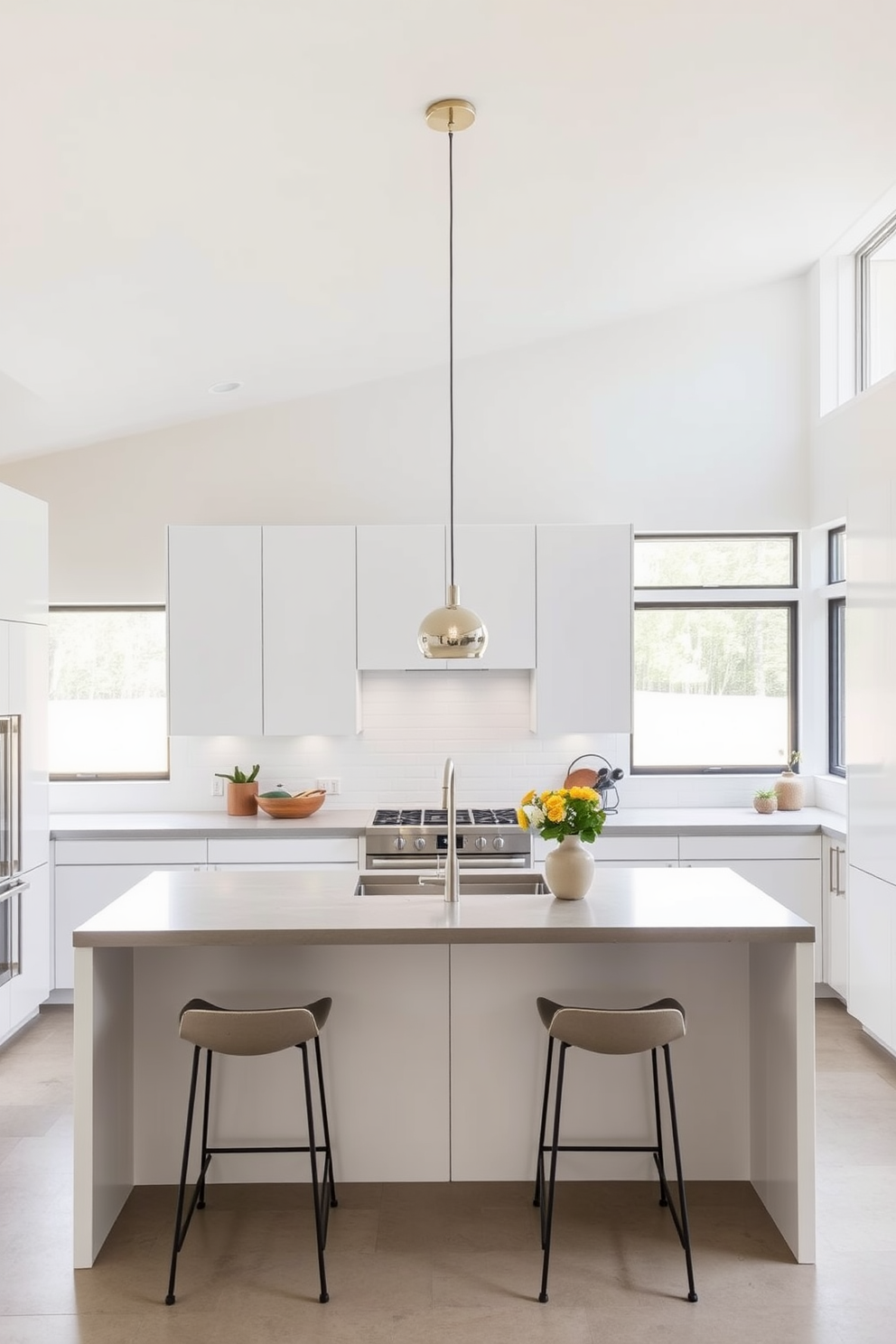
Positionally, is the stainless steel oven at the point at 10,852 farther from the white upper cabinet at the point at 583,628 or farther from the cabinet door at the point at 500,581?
the white upper cabinet at the point at 583,628

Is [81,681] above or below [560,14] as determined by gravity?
below

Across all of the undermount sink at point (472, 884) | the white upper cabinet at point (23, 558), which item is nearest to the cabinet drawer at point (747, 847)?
the undermount sink at point (472, 884)

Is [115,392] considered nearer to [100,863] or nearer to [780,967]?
[100,863]

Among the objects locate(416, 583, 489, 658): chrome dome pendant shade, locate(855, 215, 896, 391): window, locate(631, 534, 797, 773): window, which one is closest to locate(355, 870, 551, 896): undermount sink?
locate(416, 583, 489, 658): chrome dome pendant shade

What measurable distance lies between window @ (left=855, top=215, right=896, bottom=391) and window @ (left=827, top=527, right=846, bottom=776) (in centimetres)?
87

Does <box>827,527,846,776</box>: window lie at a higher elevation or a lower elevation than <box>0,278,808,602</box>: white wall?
lower

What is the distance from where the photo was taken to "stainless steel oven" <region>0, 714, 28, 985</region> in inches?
179

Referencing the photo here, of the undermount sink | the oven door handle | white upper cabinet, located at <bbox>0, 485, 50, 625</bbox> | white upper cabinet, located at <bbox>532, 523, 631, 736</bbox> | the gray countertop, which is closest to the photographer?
the undermount sink

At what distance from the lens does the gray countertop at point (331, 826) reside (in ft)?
16.8

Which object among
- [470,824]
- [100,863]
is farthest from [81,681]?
[470,824]

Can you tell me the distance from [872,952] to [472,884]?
191cm

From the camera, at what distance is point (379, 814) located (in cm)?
543

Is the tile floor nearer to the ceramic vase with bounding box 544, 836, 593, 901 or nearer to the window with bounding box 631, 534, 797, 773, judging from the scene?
the ceramic vase with bounding box 544, 836, 593, 901

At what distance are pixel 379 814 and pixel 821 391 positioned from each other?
3384 mm
